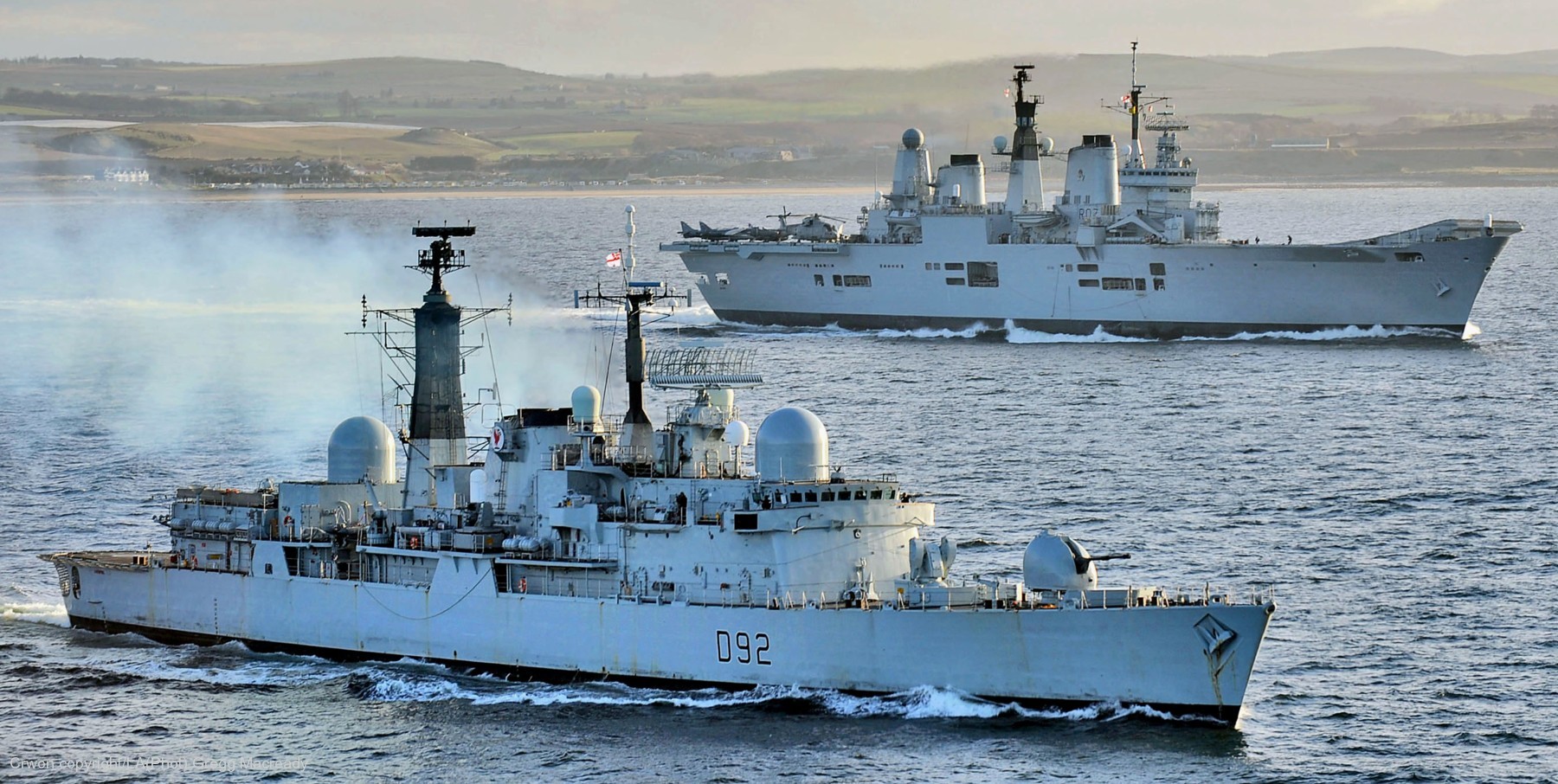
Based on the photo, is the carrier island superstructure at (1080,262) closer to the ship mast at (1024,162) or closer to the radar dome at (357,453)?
the ship mast at (1024,162)

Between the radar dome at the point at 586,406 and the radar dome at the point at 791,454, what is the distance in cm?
405

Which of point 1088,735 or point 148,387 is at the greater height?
point 148,387

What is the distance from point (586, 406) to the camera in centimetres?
3666

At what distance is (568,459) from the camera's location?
35812 millimetres

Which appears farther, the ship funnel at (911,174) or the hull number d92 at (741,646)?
the ship funnel at (911,174)

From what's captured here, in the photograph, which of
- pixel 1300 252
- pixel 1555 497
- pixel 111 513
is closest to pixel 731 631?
pixel 111 513

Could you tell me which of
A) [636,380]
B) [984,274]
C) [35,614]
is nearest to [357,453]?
[636,380]

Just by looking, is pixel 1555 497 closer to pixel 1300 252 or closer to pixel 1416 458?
pixel 1416 458

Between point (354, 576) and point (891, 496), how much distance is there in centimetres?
1066

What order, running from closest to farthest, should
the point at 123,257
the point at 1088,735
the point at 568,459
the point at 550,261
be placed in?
1. the point at 1088,735
2. the point at 568,459
3. the point at 123,257
4. the point at 550,261

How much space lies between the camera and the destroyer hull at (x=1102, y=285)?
79.5 m

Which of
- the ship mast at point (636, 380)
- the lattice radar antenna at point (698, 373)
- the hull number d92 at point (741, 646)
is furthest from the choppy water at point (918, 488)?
the lattice radar antenna at point (698, 373)

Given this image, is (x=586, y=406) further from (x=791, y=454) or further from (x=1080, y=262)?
(x=1080, y=262)

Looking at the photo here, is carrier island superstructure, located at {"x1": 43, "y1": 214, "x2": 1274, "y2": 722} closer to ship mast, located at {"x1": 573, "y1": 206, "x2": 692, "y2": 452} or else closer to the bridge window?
ship mast, located at {"x1": 573, "y1": 206, "x2": 692, "y2": 452}
